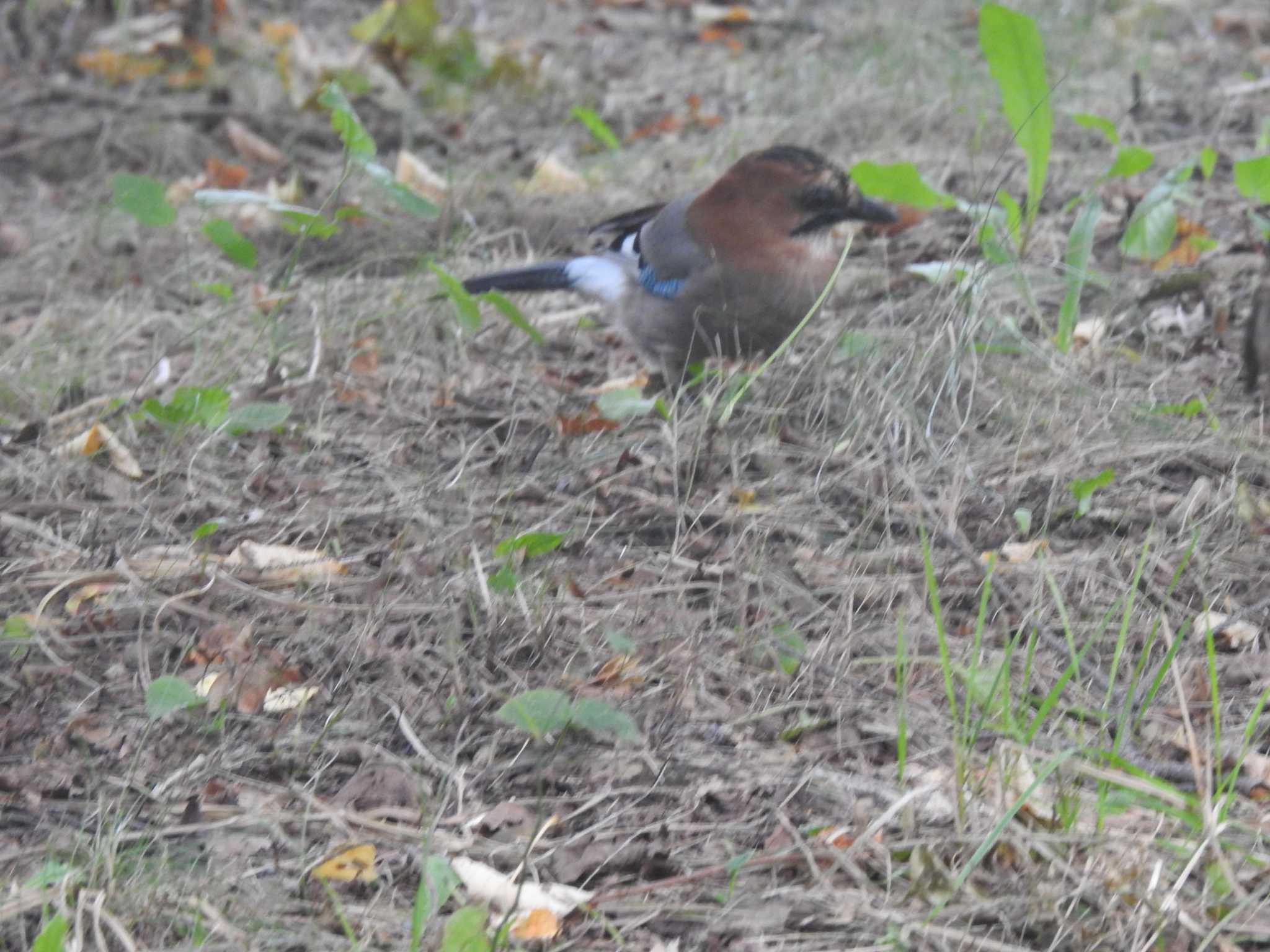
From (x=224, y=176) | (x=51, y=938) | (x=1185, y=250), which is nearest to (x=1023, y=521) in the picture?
(x=1185, y=250)

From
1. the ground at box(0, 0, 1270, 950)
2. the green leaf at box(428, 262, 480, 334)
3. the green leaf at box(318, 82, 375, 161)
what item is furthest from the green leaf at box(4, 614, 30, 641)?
the green leaf at box(318, 82, 375, 161)

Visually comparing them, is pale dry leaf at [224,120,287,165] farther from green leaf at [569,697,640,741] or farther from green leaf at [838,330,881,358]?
green leaf at [569,697,640,741]

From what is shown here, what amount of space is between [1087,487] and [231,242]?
192cm

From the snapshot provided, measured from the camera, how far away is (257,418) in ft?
9.70

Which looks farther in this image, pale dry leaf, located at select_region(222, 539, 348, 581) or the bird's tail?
the bird's tail

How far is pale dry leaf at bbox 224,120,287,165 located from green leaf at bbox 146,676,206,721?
10.5 ft

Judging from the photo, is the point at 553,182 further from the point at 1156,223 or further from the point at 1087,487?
the point at 1087,487

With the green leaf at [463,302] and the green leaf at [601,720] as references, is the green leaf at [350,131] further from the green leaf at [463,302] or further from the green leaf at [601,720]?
the green leaf at [601,720]

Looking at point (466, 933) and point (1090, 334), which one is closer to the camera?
point (466, 933)

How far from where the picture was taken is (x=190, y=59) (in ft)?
19.6

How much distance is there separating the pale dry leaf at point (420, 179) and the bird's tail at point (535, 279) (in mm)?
756

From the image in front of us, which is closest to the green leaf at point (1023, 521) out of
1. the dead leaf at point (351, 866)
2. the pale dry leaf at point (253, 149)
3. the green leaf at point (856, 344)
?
the green leaf at point (856, 344)

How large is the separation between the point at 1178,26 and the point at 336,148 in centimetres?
330

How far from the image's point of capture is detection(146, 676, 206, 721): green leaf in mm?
2195
